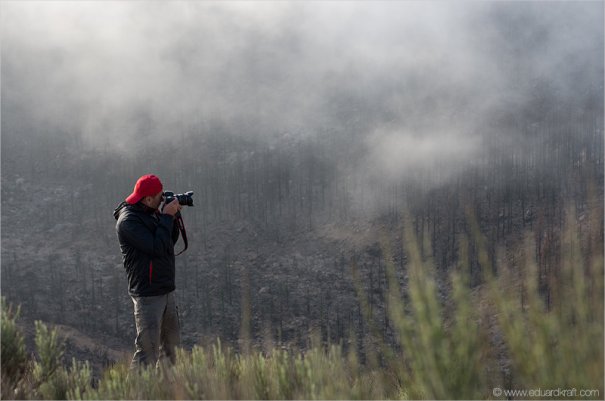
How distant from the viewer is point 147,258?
429 cm

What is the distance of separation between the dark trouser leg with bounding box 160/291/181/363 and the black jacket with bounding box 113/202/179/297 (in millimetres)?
152

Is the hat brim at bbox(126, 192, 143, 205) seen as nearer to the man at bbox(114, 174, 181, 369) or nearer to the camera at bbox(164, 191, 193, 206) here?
the man at bbox(114, 174, 181, 369)

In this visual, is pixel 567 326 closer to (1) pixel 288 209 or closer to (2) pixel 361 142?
(1) pixel 288 209

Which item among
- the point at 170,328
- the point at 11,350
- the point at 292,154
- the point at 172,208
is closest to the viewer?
the point at 11,350

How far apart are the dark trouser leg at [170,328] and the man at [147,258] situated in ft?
0.37

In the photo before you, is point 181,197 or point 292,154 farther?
point 292,154

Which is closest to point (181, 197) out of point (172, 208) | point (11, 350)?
point (172, 208)

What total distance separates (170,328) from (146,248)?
2.00 ft

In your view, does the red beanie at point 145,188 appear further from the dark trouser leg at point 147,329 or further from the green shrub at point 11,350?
the green shrub at point 11,350

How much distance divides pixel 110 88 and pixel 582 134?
1074 centimetres

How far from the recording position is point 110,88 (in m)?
18.3

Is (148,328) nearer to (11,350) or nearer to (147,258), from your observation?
(147,258)

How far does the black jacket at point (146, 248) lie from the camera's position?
4234 millimetres

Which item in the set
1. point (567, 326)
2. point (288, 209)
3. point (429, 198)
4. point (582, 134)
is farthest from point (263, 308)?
point (567, 326)
